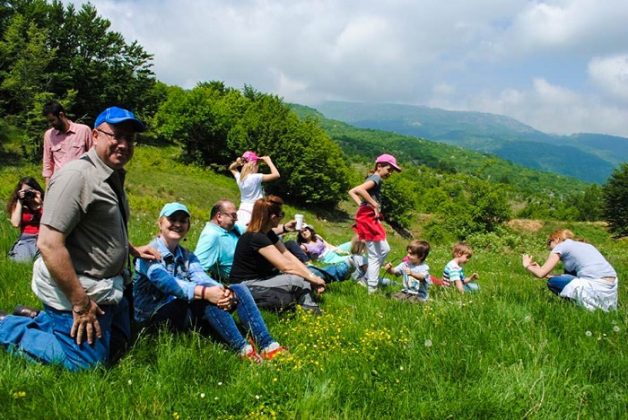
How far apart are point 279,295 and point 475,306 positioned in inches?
90.8

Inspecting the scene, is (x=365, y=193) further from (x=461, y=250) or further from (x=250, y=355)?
(x=250, y=355)

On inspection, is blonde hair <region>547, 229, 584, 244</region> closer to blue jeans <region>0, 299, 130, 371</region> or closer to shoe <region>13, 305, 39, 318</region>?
blue jeans <region>0, 299, 130, 371</region>

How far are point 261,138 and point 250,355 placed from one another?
51.5 meters

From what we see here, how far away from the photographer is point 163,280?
3.98 meters

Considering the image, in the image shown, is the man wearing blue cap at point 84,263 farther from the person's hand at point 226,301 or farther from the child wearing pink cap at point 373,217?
the child wearing pink cap at point 373,217

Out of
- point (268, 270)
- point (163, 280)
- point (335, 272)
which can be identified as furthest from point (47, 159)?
point (335, 272)

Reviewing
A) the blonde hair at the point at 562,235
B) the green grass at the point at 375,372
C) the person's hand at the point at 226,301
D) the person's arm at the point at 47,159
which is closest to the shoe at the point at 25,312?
the green grass at the point at 375,372

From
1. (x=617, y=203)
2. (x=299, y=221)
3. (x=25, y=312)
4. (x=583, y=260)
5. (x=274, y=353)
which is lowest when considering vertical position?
(x=274, y=353)

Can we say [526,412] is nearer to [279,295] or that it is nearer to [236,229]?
[279,295]

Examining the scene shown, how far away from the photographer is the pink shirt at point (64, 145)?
688 centimetres

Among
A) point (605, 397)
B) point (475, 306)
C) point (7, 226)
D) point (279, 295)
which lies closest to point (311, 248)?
point (279, 295)

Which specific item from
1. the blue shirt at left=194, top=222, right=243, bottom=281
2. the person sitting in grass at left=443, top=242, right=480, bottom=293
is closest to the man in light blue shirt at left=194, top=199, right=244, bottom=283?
the blue shirt at left=194, top=222, right=243, bottom=281

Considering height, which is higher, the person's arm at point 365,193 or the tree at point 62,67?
the tree at point 62,67

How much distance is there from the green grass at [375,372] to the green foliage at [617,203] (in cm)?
9062
